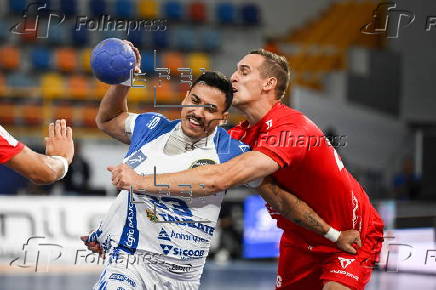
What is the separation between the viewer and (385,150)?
2003 centimetres

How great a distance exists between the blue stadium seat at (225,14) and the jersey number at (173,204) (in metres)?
17.0

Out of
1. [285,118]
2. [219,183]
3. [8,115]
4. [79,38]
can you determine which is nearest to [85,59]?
[79,38]

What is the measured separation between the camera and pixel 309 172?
5430 mm

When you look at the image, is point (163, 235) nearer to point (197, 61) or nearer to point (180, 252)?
point (180, 252)

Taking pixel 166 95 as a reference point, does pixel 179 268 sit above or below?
below

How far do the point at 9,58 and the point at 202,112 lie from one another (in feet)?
51.9

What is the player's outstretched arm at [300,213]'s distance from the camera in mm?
5262

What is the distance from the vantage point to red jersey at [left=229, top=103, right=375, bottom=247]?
5262 millimetres

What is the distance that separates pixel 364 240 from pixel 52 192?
28.0 feet

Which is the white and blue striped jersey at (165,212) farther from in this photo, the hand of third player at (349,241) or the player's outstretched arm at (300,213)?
the hand of third player at (349,241)

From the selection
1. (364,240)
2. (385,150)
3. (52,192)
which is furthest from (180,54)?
(364,240)

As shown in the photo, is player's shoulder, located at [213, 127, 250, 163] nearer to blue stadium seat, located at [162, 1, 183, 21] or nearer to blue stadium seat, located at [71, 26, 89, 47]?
blue stadium seat, located at [71, 26, 89, 47]

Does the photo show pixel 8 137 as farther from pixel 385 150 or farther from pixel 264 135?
pixel 385 150

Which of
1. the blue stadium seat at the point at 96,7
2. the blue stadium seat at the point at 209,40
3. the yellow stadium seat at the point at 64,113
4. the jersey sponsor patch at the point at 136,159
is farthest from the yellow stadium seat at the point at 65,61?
the jersey sponsor patch at the point at 136,159
